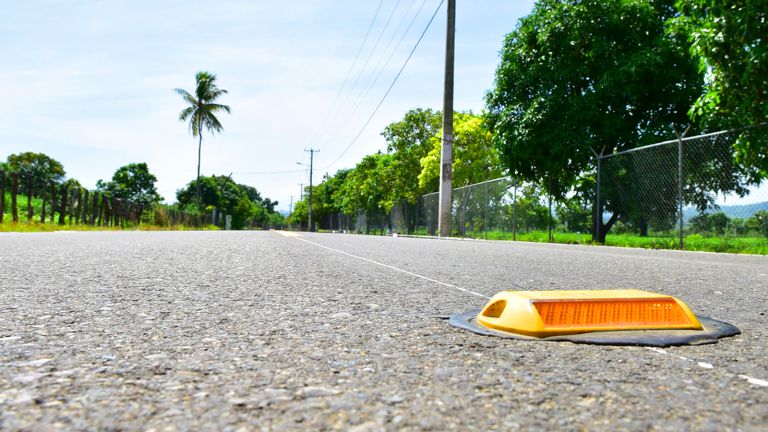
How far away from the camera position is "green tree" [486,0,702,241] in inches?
609

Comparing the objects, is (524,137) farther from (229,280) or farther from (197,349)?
(197,349)

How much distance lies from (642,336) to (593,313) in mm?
232

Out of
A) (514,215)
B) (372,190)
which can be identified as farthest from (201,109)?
(514,215)

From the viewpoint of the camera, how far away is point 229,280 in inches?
181

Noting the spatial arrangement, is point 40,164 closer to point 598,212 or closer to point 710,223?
point 598,212

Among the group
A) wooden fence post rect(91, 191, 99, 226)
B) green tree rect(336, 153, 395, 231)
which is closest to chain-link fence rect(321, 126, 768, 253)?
wooden fence post rect(91, 191, 99, 226)

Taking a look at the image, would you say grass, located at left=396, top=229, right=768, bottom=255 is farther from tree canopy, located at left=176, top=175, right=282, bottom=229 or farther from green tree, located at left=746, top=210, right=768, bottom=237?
tree canopy, located at left=176, top=175, right=282, bottom=229

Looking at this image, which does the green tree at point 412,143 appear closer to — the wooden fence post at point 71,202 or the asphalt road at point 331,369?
the wooden fence post at point 71,202

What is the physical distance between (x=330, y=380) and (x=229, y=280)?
3.07 m

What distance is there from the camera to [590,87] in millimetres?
16750

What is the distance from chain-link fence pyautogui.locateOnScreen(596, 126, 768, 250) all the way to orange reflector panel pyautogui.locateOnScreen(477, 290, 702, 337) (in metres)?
7.69

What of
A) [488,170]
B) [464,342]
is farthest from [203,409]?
[488,170]

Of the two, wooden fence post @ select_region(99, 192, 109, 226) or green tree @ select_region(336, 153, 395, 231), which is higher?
green tree @ select_region(336, 153, 395, 231)

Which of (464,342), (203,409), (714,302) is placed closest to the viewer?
→ (203,409)
